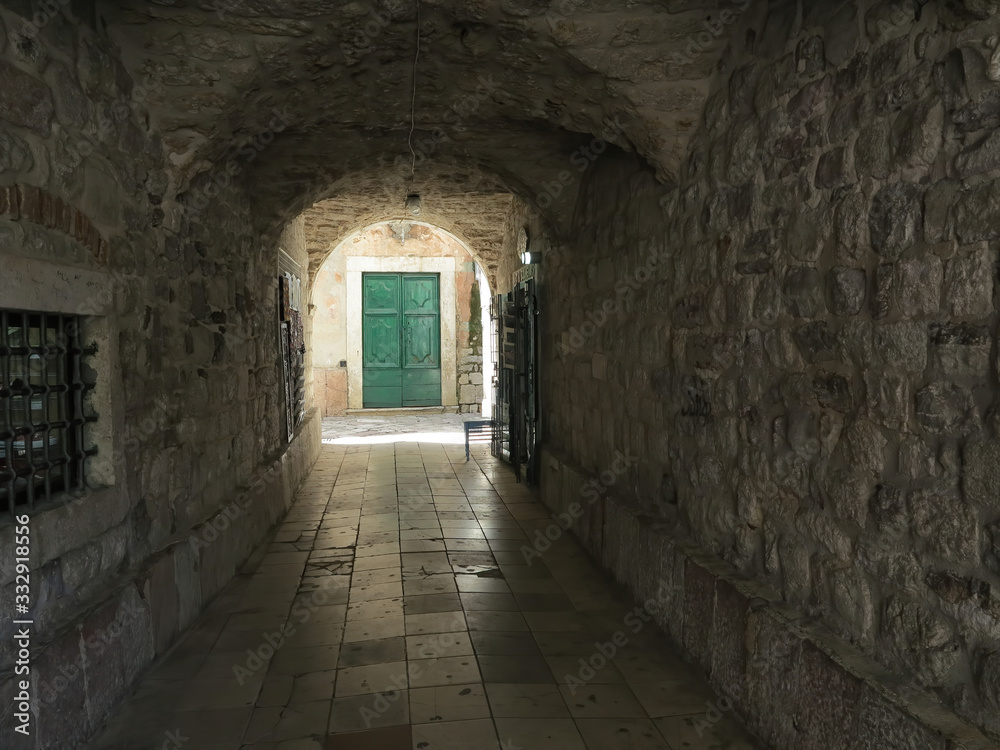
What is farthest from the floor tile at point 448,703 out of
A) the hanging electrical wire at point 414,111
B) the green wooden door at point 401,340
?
the green wooden door at point 401,340

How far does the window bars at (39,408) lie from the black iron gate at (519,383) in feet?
13.4

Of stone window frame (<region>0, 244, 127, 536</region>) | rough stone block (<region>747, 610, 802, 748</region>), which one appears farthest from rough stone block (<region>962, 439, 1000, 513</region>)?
stone window frame (<region>0, 244, 127, 536</region>)

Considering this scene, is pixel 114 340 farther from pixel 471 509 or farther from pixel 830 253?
pixel 471 509

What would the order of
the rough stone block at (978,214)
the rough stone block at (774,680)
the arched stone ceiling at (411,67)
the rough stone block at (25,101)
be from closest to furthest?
the rough stone block at (978,214) → the rough stone block at (25,101) → the rough stone block at (774,680) → the arched stone ceiling at (411,67)

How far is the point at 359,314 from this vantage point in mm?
13633

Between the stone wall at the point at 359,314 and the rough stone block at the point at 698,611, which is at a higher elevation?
the stone wall at the point at 359,314

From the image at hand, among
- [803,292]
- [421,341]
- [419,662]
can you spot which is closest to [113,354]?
[419,662]

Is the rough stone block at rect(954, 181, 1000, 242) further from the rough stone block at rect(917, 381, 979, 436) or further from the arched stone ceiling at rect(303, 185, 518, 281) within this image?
the arched stone ceiling at rect(303, 185, 518, 281)

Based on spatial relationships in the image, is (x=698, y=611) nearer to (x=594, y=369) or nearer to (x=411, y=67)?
(x=594, y=369)

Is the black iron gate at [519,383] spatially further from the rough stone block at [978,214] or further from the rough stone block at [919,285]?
the rough stone block at [978,214]

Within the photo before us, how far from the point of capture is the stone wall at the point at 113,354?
2.21m

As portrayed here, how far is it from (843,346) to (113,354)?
244cm

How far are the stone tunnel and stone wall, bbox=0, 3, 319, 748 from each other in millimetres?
16

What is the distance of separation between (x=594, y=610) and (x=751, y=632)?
1.25 m
